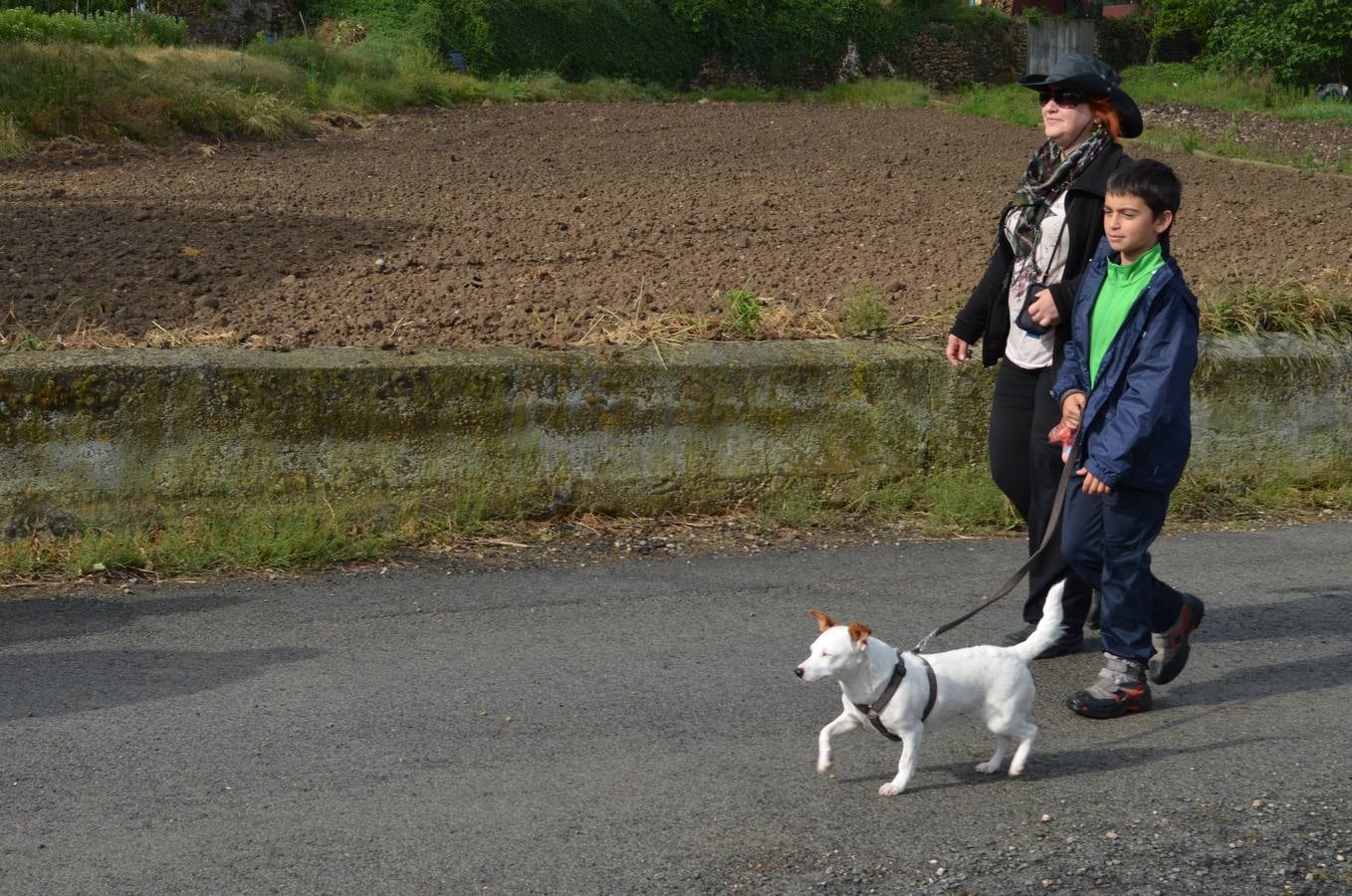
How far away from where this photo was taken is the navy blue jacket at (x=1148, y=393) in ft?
13.7

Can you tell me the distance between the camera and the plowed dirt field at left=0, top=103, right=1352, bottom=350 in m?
7.90

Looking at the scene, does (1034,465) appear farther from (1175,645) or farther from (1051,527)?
(1175,645)

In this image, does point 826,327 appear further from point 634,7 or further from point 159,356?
point 634,7

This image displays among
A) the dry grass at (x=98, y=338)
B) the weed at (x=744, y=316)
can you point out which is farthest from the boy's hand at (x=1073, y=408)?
the dry grass at (x=98, y=338)

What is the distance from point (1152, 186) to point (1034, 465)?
110 centimetres

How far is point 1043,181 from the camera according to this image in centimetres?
483

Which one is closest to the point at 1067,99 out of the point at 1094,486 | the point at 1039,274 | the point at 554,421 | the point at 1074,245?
the point at 1074,245

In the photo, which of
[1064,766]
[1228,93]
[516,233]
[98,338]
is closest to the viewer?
[1064,766]

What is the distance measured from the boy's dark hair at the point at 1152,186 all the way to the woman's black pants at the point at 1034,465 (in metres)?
0.72

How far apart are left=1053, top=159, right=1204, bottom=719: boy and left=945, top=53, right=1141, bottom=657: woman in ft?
0.92

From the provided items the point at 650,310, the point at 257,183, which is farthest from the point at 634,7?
the point at 650,310

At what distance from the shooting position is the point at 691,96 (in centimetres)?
2714

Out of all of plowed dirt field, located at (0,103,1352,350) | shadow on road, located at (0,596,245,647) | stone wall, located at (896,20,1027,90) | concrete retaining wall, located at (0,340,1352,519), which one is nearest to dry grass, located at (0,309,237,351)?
plowed dirt field, located at (0,103,1352,350)

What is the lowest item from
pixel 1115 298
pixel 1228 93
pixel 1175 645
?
pixel 1175 645
